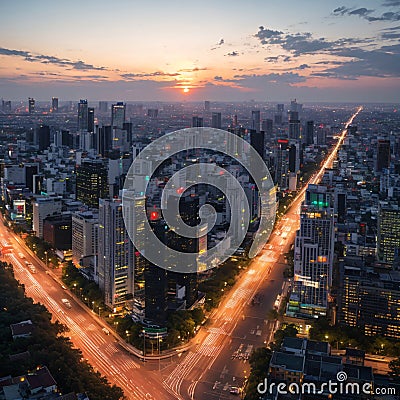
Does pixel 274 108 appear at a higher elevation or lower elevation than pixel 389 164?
higher

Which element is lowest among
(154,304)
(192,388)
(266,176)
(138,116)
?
(192,388)

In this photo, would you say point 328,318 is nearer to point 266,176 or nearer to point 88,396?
point 88,396

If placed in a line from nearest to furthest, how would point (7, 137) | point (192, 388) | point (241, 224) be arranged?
1. point (192, 388)
2. point (241, 224)
3. point (7, 137)

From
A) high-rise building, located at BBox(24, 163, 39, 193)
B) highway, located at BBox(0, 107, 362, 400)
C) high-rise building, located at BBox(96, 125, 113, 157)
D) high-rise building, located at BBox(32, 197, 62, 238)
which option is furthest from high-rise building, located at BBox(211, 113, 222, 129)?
highway, located at BBox(0, 107, 362, 400)

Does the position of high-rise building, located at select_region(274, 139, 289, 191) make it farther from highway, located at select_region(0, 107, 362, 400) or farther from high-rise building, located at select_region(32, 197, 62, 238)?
high-rise building, located at select_region(32, 197, 62, 238)

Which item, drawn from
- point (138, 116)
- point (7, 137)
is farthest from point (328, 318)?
point (138, 116)

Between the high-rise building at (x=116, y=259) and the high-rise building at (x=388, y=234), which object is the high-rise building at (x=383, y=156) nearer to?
the high-rise building at (x=388, y=234)

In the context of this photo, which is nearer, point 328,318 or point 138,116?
point 328,318

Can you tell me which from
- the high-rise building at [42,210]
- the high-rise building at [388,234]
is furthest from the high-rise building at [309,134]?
the high-rise building at [42,210]

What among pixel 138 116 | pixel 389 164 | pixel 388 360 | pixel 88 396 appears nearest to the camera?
pixel 88 396
